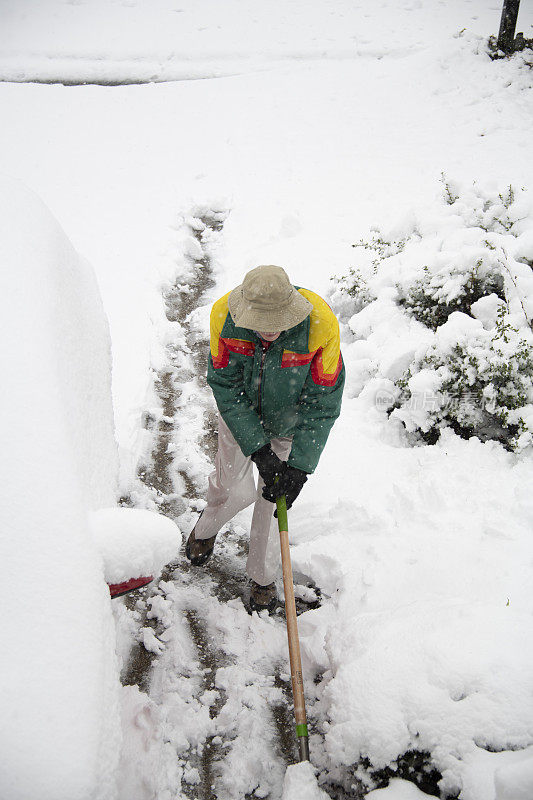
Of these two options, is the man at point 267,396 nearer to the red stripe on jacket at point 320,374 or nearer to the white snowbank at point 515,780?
the red stripe on jacket at point 320,374

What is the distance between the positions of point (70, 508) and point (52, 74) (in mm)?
12376

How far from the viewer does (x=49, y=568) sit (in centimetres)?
142

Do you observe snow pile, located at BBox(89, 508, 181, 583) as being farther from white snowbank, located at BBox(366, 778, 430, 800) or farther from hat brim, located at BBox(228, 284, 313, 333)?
white snowbank, located at BBox(366, 778, 430, 800)

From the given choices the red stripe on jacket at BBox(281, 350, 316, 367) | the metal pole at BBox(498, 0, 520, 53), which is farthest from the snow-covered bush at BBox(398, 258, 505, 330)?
the metal pole at BBox(498, 0, 520, 53)

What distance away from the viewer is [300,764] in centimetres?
206

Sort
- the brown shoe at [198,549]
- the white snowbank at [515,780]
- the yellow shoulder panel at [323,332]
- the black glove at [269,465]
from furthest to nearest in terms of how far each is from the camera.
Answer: the brown shoe at [198,549] < the black glove at [269,465] < the yellow shoulder panel at [323,332] < the white snowbank at [515,780]

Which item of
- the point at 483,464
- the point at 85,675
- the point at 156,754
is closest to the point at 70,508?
the point at 85,675

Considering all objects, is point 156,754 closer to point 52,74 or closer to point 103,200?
point 103,200

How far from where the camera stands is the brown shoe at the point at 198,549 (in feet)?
9.81

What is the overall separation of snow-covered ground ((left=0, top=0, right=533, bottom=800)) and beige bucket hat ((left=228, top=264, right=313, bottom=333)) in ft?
2.74

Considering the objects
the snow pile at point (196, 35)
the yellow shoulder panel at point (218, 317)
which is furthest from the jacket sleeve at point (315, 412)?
the snow pile at point (196, 35)

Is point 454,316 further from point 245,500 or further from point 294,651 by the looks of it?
point 294,651

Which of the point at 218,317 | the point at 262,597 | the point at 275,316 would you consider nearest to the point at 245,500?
the point at 262,597

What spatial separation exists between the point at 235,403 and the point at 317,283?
3405 mm
